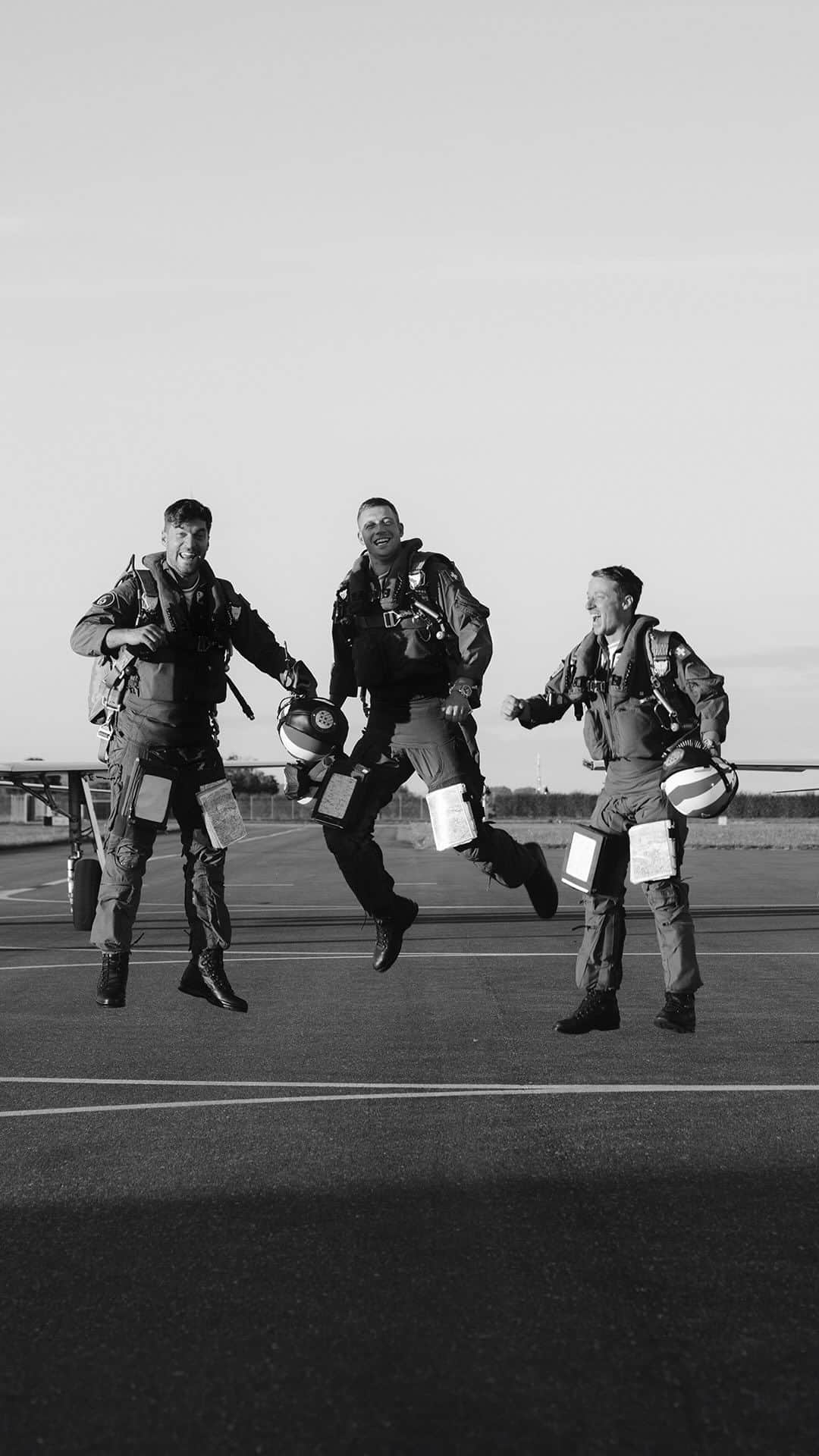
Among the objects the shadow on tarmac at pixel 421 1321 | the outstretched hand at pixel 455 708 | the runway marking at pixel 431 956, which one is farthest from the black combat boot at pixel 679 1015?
the runway marking at pixel 431 956

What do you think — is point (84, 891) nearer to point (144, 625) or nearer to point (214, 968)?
point (214, 968)

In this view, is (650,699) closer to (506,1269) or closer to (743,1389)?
(506,1269)

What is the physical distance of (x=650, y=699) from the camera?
7832mm

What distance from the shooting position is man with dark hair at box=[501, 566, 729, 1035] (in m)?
7.64

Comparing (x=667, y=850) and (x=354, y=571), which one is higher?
(x=354, y=571)

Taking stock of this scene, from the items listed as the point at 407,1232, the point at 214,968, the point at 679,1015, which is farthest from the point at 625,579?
the point at 407,1232

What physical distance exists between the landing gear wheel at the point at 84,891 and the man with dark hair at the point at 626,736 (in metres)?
8.94

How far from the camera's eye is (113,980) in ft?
26.8

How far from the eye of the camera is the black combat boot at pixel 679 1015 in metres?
7.62

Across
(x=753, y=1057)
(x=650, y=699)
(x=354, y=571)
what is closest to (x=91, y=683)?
(x=354, y=571)

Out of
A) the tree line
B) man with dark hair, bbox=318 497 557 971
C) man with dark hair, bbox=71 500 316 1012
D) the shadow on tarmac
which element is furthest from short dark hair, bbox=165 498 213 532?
the tree line

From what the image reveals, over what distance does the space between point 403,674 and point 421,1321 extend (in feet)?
16.9

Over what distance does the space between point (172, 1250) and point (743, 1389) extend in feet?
5.04

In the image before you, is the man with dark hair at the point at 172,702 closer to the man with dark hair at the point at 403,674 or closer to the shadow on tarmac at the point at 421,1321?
the man with dark hair at the point at 403,674
